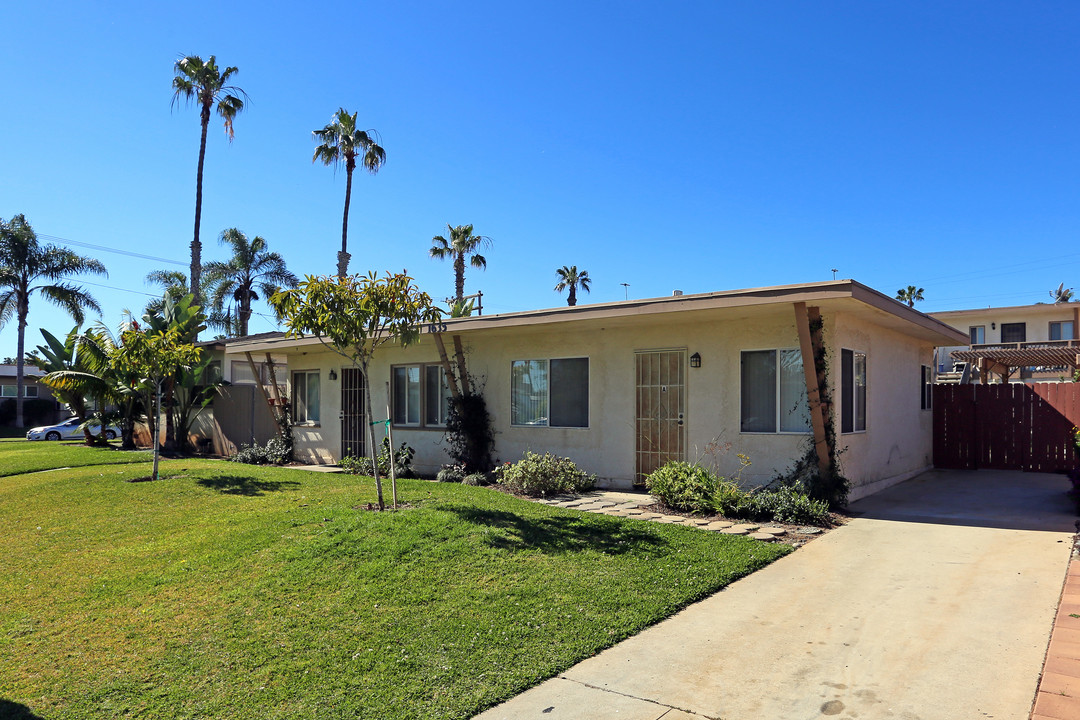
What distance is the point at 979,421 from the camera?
14680 millimetres

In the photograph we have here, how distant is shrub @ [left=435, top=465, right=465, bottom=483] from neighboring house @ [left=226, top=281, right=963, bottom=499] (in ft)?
2.71

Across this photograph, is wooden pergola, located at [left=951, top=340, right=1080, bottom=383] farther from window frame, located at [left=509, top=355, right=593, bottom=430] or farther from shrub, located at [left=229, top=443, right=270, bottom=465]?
shrub, located at [left=229, top=443, right=270, bottom=465]

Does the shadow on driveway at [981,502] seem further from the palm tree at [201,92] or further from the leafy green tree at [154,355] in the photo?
the palm tree at [201,92]

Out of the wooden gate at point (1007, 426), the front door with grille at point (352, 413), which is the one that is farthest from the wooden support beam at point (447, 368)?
the wooden gate at point (1007, 426)

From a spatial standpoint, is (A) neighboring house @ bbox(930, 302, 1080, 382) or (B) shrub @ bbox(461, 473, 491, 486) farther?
(A) neighboring house @ bbox(930, 302, 1080, 382)

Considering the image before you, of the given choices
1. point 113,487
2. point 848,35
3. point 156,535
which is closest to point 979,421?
point 848,35

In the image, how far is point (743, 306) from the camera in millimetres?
8984

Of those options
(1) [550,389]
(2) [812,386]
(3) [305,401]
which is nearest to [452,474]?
(1) [550,389]

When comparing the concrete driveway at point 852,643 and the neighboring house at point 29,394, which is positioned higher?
the neighboring house at point 29,394

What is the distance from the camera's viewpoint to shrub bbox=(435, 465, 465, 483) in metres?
12.6

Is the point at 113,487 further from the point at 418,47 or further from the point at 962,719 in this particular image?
the point at 962,719

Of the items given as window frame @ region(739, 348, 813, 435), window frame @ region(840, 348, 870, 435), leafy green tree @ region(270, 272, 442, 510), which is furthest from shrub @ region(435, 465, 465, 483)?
window frame @ region(840, 348, 870, 435)

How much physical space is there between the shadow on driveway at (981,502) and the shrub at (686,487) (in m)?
1.94

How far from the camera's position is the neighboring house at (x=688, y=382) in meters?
9.73
